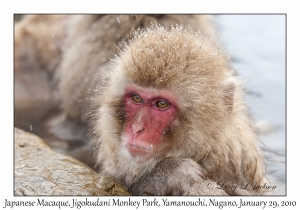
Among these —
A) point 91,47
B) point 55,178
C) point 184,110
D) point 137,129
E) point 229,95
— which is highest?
point 91,47

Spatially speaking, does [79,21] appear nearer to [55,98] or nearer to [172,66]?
[55,98]

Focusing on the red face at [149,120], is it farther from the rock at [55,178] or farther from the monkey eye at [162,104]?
the rock at [55,178]

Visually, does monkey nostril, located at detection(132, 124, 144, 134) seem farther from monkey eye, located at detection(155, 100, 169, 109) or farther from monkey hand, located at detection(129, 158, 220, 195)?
monkey hand, located at detection(129, 158, 220, 195)

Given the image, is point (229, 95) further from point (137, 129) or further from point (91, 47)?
point (91, 47)

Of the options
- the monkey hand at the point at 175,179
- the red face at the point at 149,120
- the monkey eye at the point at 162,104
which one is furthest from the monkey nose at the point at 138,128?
the monkey hand at the point at 175,179

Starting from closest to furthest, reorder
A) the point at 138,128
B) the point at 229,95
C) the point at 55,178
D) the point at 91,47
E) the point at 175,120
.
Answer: the point at 138,128, the point at 175,120, the point at 229,95, the point at 55,178, the point at 91,47

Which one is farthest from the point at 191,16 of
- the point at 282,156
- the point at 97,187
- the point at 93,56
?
the point at 97,187

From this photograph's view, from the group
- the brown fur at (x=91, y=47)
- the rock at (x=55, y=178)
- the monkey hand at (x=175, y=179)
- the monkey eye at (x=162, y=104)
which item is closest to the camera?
the monkey hand at (x=175, y=179)

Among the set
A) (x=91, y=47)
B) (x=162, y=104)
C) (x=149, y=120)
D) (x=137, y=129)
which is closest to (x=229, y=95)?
(x=162, y=104)
